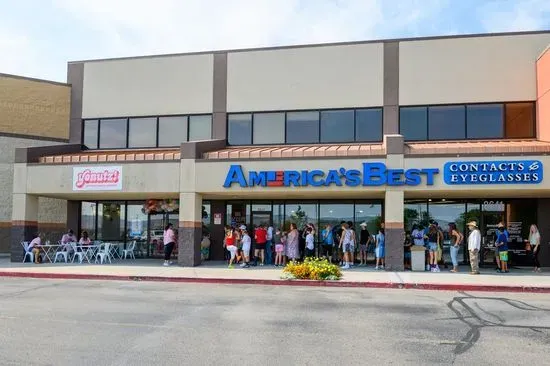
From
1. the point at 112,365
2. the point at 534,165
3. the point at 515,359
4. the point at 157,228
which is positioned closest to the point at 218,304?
the point at 112,365

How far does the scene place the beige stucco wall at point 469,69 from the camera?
20.7m

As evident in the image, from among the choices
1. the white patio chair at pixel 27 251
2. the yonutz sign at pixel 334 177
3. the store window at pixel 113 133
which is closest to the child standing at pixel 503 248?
the yonutz sign at pixel 334 177

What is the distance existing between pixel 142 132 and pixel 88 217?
4493 millimetres

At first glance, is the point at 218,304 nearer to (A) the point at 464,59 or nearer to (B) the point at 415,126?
Result: (B) the point at 415,126

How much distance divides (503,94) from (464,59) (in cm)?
197

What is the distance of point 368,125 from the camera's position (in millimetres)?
21844

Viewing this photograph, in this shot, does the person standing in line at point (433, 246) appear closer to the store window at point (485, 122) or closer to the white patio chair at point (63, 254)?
the store window at point (485, 122)

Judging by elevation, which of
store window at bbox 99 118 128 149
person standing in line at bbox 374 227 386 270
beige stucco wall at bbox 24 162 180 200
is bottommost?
person standing in line at bbox 374 227 386 270

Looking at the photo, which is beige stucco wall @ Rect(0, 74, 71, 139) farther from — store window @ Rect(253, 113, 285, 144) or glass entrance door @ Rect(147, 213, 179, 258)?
store window @ Rect(253, 113, 285, 144)

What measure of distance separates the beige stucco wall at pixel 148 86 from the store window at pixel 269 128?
2.17 meters

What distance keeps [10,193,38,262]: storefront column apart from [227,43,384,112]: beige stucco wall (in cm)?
875

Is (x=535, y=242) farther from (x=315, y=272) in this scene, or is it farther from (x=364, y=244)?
(x=315, y=272)

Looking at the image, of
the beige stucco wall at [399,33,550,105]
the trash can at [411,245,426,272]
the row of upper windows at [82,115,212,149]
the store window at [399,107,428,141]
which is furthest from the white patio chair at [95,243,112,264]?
the beige stucco wall at [399,33,550,105]

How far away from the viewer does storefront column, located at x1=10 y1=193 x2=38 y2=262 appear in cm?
2091
